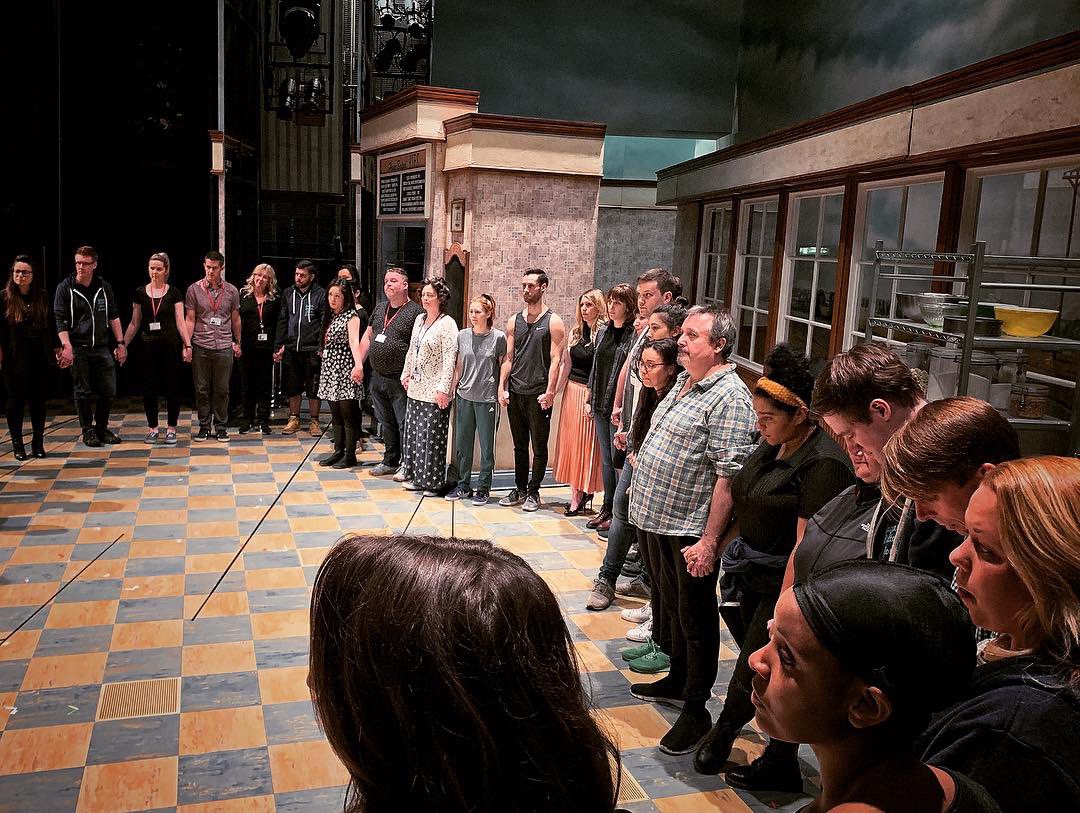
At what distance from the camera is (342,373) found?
6758 mm

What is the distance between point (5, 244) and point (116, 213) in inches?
44.9

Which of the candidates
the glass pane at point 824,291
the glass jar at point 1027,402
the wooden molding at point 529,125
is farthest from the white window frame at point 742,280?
the glass jar at point 1027,402

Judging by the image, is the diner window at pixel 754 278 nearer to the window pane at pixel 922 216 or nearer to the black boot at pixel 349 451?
the window pane at pixel 922 216

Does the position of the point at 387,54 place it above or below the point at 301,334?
above

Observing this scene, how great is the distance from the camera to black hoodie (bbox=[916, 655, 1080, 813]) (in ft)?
3.47

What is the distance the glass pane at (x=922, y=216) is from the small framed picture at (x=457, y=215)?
3329 millimetres

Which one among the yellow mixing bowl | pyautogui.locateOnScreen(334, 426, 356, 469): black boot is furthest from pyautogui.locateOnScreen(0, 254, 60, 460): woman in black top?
the yellow mixing bowl

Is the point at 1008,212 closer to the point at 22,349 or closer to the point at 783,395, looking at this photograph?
the point at 783,395

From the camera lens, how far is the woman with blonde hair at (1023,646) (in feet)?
3.52

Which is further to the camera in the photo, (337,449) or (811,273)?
(337,449)

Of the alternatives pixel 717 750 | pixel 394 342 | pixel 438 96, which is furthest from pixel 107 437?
pixel 717 750

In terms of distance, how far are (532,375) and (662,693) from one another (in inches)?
111

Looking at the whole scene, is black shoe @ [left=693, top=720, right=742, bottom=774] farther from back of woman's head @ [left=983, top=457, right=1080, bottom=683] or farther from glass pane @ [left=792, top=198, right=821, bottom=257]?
glass pane @ [left=792, top=198, right=821, bottom=257]

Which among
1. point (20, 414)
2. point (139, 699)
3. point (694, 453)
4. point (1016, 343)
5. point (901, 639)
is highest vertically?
point (1016, 343)
